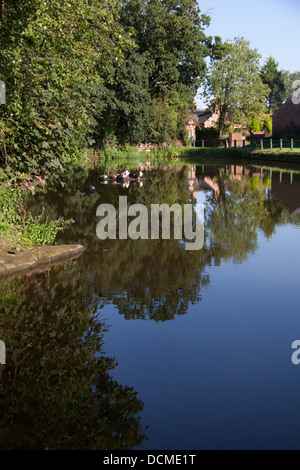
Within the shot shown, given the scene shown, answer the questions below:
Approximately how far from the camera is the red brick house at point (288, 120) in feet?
193

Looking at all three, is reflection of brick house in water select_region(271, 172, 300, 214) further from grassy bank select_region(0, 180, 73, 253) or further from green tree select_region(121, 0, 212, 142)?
green tree select_region(121, 0, 212, 142)

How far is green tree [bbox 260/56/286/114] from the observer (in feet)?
441

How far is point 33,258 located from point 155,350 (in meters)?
4.49

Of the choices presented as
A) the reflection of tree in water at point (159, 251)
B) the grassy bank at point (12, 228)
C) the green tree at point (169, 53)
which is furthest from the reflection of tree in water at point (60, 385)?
the green tree at point (169, 53)

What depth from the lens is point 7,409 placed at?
4.53 meters

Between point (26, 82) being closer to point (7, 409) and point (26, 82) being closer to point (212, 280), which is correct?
point (212, 280)

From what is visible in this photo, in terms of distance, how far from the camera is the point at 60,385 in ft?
16.4

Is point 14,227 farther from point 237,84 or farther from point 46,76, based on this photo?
point 237,84

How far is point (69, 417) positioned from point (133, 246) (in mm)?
7592

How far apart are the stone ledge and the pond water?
0.32 metres

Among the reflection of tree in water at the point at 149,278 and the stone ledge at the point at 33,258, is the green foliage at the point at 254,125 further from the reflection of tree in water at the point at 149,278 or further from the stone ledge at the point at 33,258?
the stone ledge at the point at 33,258

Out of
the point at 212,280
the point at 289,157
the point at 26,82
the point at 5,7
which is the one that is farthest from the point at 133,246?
the point at 289,157

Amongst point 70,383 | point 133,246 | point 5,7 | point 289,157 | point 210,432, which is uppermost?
point 289,157

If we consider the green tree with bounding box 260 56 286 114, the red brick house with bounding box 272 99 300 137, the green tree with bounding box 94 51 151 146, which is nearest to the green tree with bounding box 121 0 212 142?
the green tree with bounding box 94 51 151 146
